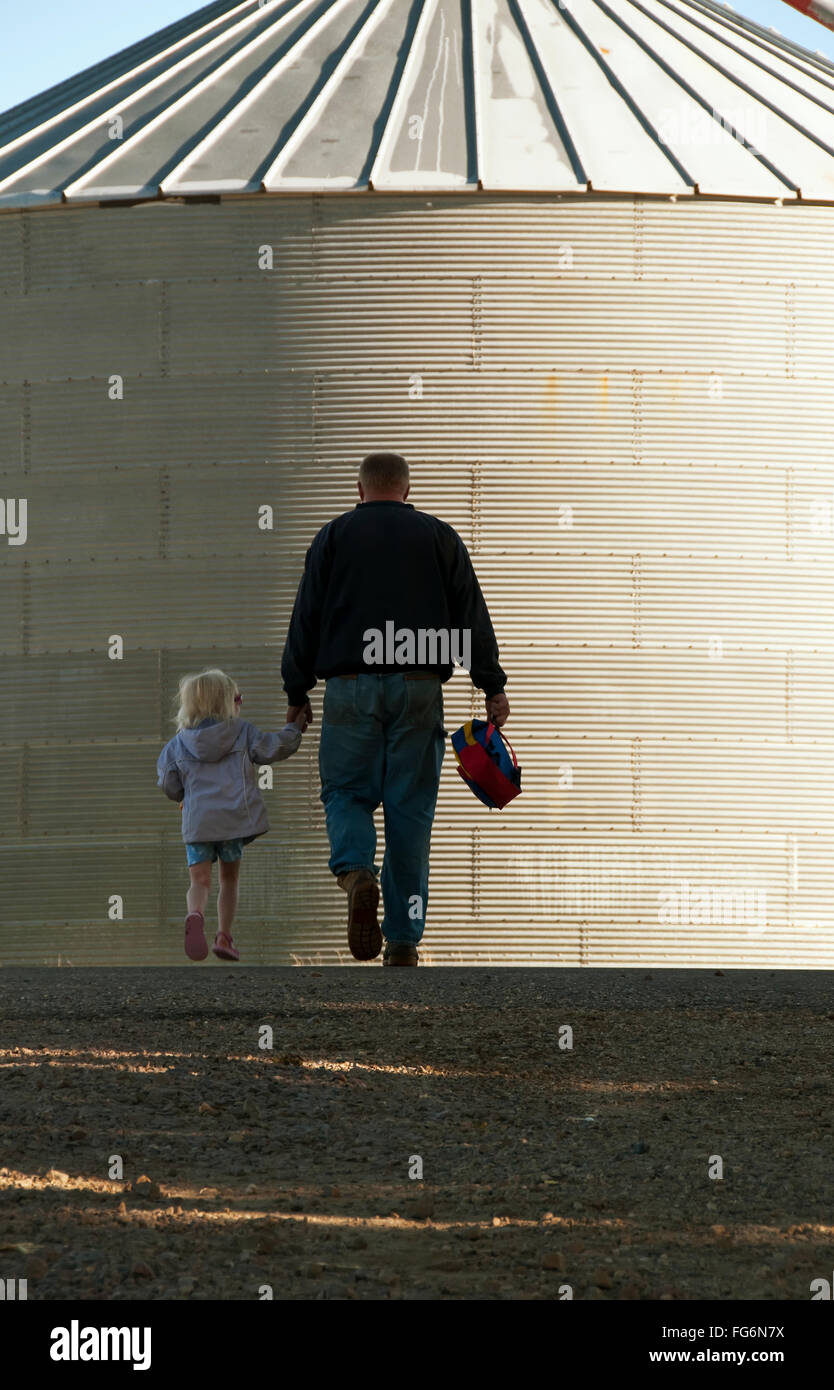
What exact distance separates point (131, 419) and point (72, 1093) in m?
7.42

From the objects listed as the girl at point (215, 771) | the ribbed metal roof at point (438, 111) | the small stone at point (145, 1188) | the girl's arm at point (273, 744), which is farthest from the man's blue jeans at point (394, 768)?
the ribbed metal roof at point (438, 111)

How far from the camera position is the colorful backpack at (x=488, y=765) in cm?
784

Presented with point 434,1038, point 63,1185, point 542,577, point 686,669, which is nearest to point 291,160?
point 542,577

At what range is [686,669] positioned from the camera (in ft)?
36.6

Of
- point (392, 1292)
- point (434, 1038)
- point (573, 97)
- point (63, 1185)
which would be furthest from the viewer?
point (573, 97)

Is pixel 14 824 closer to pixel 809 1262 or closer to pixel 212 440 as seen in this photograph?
pixel 212 440

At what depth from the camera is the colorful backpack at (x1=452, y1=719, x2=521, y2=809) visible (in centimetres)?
784

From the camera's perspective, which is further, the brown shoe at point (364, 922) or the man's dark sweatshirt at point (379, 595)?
the man's dark sweatshirt at point (379, 595)

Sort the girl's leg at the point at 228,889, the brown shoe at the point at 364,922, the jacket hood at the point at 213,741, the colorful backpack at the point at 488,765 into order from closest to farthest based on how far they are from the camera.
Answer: the brown shoe at the point at 364,922, the colorful backpack at the point at 488,765, the jacket hood at the point at 213,741, the girl's leg at the point at 228,889

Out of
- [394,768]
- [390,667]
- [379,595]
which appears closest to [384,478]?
[379,595]

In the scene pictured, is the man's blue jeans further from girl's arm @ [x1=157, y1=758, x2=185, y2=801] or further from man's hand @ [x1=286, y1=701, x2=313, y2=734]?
girl's arm @ [x1=157, y1=758, x2=185, y2=801]

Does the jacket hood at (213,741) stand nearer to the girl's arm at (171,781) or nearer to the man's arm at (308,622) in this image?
the girl's arm at (171,781)

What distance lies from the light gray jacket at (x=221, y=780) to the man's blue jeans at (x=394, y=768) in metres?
1.30

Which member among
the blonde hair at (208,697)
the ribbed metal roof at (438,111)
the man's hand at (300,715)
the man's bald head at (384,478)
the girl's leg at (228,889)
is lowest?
the girl's leg at (228,889)
